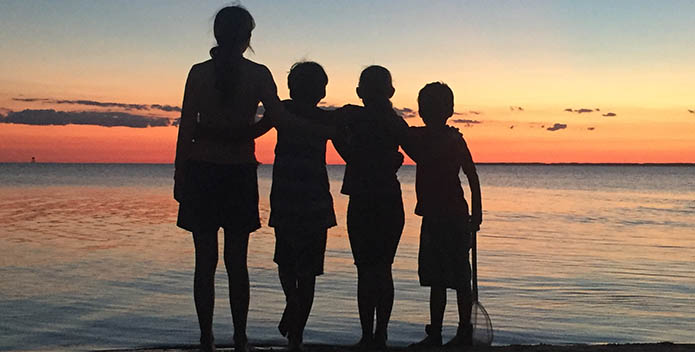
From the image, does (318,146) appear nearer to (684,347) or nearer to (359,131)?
(359,131)

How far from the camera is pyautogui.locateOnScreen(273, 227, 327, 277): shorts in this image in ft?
16.0

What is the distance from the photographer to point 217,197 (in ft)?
14.8

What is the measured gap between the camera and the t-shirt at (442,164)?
5.47 metres

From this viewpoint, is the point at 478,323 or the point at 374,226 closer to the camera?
the point at 374,226

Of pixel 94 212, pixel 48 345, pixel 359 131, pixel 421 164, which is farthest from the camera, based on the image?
pixel 94 212

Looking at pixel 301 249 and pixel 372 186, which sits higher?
pixel 372 186

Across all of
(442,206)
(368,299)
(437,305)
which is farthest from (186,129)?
(437,305)

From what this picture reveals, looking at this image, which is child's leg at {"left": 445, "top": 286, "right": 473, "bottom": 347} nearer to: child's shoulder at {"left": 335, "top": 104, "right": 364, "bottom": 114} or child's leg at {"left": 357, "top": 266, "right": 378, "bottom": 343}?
child's leg at {"left": 357, "top": 266, "right": 378, "bottom": 343}

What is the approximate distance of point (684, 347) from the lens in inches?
208

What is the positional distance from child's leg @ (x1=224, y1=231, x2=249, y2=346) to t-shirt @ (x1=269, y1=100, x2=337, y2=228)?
0.36 m

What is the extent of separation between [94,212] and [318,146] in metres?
27.2

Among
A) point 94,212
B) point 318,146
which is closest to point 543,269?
point 318,146

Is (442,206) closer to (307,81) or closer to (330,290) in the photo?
(307,81)

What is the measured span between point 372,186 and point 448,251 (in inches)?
32.1
